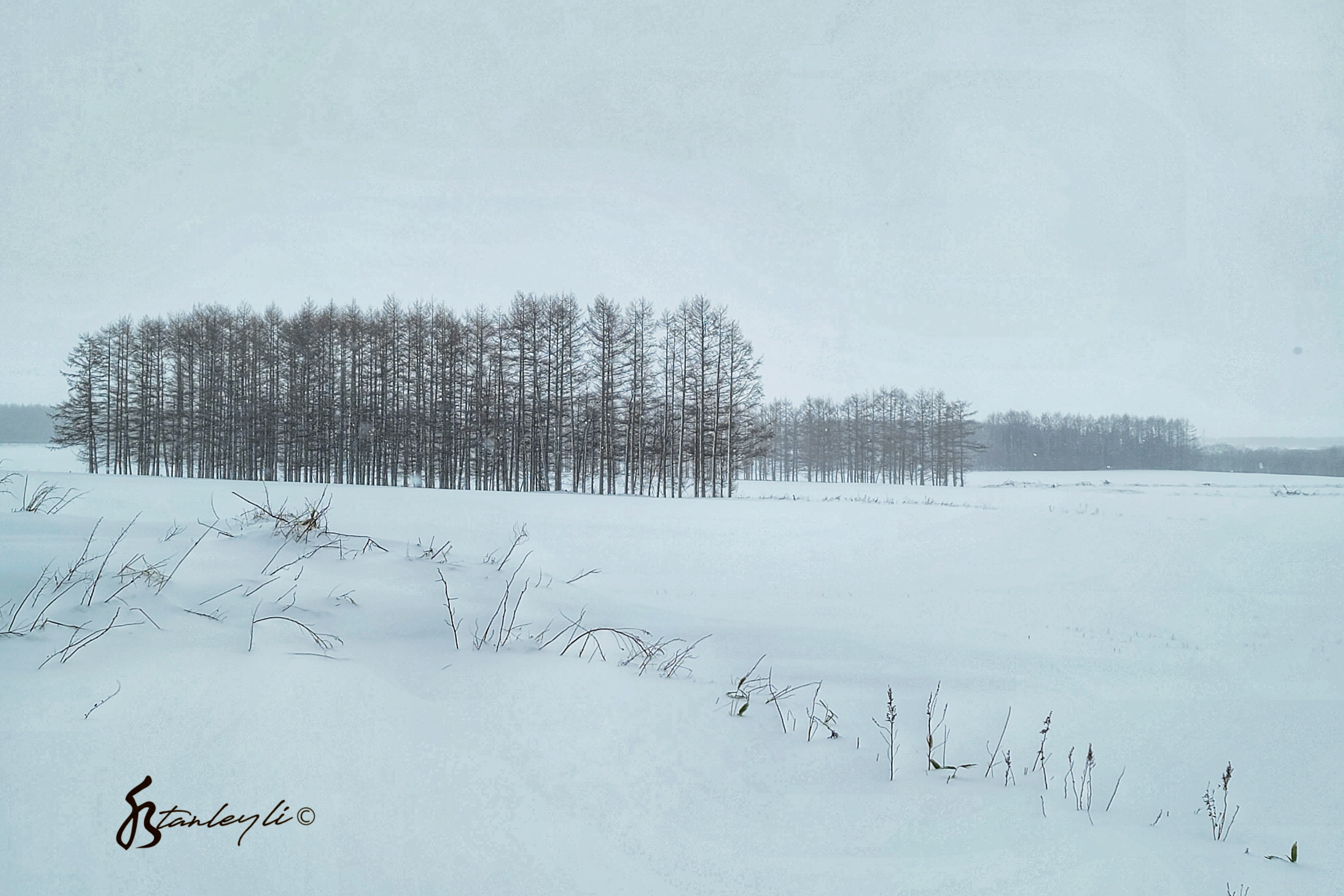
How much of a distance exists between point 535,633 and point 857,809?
2.18 metres

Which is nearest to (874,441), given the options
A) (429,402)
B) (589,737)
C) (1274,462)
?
(1274,462)

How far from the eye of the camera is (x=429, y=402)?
3139 cm

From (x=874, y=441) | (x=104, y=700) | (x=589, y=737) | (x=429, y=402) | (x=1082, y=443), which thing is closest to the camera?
(x=104, y=700)

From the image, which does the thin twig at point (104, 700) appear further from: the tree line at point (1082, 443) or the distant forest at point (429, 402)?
the tree line at point (1082, 443)

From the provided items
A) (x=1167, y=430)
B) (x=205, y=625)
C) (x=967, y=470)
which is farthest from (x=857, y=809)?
(x=1167, y=430)

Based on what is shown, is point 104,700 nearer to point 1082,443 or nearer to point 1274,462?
point 1274,462

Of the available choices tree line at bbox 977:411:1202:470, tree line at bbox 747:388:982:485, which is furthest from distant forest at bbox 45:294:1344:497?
tree line at bbox 977:411:1202:470

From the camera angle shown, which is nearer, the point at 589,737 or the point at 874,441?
the point at 589,737

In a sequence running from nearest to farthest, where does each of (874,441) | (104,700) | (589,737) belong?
(104,700)
(589,737)
(874,441)

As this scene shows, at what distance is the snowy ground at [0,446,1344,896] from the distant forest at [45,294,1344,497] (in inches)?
863

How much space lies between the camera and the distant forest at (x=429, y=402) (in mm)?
28312

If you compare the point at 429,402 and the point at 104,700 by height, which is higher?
the point at 429,402

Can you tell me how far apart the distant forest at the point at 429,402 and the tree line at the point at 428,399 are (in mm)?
87

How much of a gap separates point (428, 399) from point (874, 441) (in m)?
39.3
